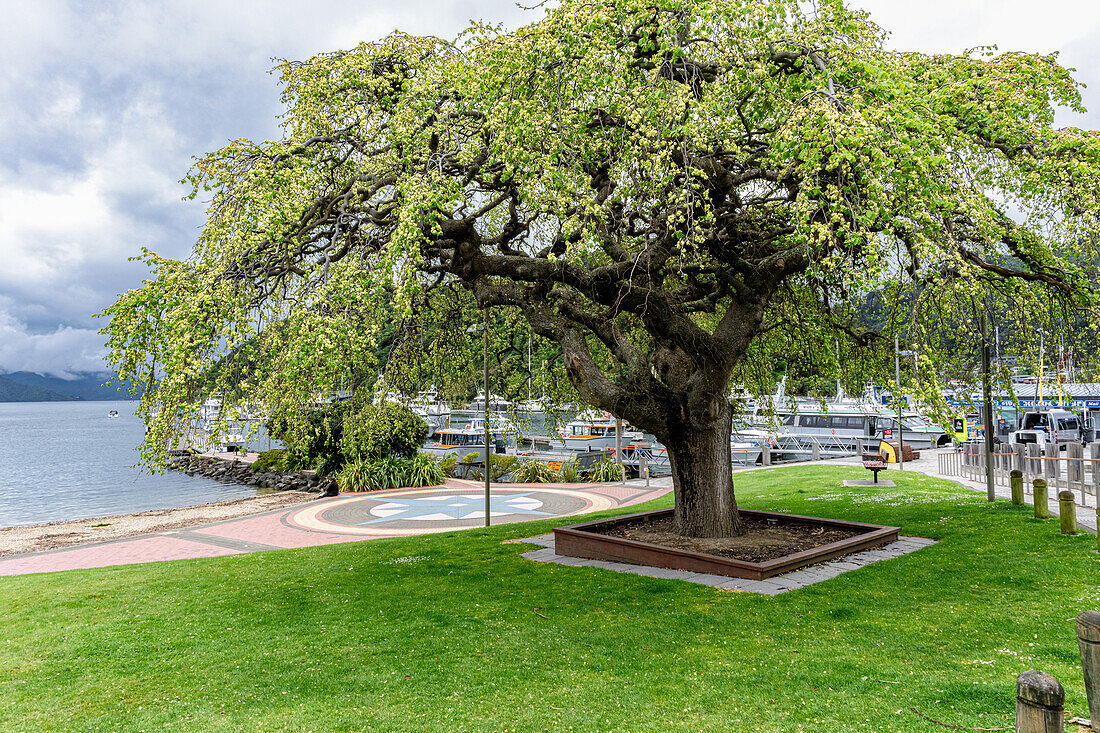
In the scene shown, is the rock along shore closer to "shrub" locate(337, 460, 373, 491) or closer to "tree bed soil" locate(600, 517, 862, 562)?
"shrub" locate(337, 460, 373, 491)

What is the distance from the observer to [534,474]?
26.6 m

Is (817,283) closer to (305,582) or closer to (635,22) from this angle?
(635,22)

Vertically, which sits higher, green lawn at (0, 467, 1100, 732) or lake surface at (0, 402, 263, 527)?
green lawn at (0, 467, 1100, 732)

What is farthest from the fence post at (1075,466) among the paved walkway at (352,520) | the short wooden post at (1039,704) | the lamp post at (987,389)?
the short wooden post at (1039,704)

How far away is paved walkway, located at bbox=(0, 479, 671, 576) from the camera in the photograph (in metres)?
14.7

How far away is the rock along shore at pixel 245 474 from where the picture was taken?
29.9 meters

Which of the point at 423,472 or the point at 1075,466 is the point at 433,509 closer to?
the point at 423,472

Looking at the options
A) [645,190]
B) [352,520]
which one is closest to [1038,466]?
[645,190]

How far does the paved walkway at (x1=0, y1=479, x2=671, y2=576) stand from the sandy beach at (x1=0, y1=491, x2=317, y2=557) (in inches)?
65.5

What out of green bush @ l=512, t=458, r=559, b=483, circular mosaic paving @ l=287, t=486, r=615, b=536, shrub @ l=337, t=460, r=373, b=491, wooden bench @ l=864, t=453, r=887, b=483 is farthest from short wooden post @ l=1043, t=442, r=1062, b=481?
shrub @ l=337, t=460, r=373, b=491

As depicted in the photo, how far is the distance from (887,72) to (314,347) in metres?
6.26

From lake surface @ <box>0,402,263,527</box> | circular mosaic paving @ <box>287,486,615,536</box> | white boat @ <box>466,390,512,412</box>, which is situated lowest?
lake surface @ <box>0,402,263,527</box>

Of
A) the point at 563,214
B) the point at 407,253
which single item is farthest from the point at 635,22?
the point at 407,253

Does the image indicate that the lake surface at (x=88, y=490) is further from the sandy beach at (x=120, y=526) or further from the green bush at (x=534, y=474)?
the green bush at (x=534, y=474)
